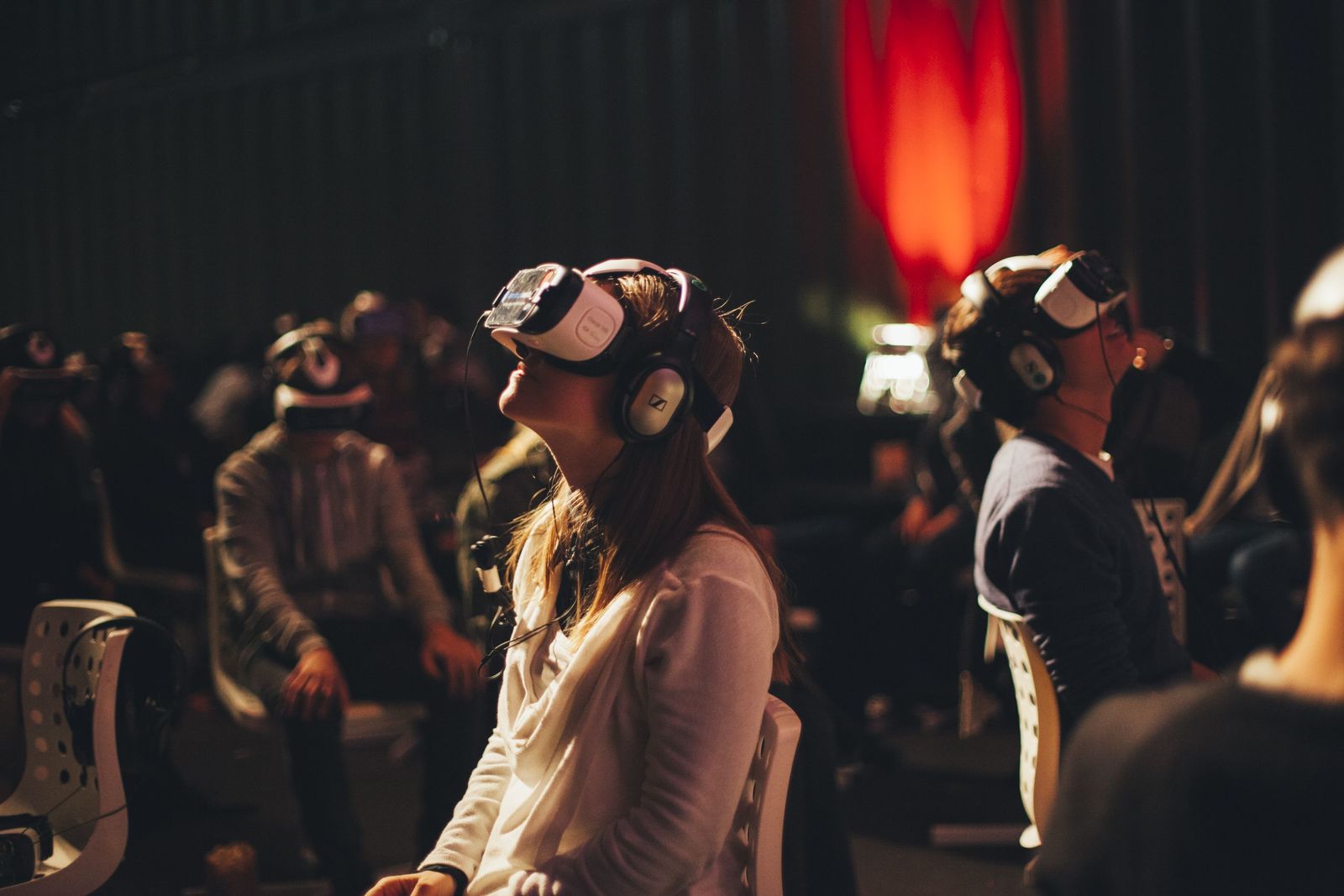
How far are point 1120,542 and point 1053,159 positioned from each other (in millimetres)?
3448

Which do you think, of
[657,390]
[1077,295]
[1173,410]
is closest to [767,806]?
[657,390]

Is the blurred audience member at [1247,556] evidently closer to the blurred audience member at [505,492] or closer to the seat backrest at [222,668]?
the blurred audience member at [505,492]

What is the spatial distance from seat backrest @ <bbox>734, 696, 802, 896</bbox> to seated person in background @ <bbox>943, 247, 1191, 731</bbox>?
0.57 metres

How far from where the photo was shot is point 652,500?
4.44ft

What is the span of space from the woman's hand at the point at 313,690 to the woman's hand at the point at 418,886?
1.21 metres

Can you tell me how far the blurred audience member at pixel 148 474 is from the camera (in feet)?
12.5

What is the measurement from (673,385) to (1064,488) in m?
0.72

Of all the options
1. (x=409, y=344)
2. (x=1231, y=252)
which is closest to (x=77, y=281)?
(x=409, y=344)

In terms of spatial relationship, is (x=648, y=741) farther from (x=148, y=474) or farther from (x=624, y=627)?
(x=148, y=474)

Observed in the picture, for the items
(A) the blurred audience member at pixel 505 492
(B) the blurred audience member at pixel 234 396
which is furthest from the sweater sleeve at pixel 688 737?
(B) the blurred audience member at pixel 234 396

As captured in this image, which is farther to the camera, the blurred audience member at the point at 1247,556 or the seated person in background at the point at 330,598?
the blurred audience member at the point at 1247,556

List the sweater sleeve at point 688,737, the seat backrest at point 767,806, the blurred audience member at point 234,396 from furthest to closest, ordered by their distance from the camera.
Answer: the blurred audience member at point 234,396, the seat backrest at point 767,806, the sweater sleeve at point 688,737

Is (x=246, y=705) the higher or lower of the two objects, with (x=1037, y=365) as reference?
lower

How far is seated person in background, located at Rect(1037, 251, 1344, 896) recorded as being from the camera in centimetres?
64
